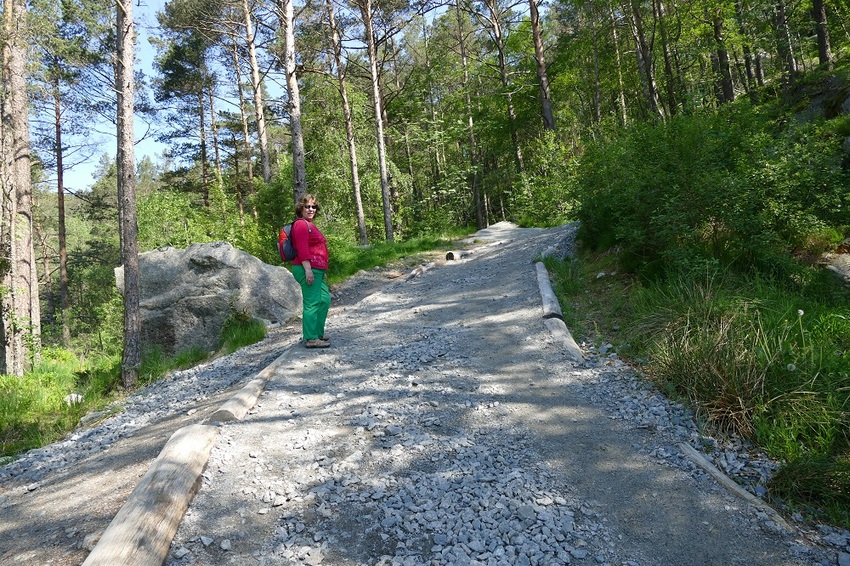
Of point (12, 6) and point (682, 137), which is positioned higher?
point (12, 6)

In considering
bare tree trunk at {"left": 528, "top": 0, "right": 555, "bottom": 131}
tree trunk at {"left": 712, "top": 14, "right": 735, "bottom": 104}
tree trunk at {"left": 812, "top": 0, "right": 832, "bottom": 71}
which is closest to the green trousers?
bare tree trunk at {"left": 528, "top": 0, "right": 555, "bottom": 131}

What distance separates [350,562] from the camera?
2.83 m

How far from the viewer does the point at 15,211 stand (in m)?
12.1

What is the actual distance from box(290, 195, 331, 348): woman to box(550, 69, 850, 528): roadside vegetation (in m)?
3.49

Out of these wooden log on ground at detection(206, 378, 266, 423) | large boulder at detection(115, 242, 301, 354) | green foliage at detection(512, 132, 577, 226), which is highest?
green foliage at detection(512, 132, 577, 226)

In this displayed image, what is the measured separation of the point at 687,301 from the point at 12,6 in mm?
15811

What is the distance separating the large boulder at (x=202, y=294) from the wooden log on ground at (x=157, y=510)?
6294 mm

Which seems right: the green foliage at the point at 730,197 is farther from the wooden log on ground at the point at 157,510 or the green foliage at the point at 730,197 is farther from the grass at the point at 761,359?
the wooden log on ground at the point at 157,510

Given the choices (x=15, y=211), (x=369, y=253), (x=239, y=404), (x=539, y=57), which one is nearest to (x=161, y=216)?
(x=15, y=211)

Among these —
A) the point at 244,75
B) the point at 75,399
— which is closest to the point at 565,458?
the point at 75,399

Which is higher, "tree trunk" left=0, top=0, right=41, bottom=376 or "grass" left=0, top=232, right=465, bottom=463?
"tree trunk" left=0, top=0, right=41, bottom=376

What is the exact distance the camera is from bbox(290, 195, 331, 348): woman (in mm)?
6645

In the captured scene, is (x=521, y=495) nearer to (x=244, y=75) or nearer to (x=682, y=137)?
(x=682, y=137)

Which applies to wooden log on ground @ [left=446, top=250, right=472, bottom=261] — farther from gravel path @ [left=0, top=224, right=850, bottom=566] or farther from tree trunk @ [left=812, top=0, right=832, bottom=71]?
tree trunk @ [left=812, top=0, right=832, bottom=71]
